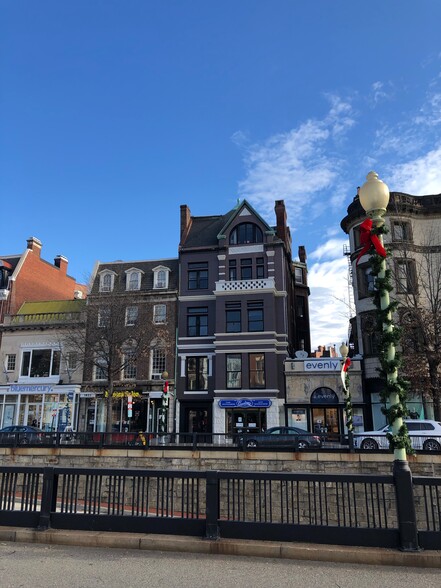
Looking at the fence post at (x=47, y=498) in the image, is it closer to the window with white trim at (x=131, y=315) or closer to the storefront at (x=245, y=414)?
the storefront at (x=245, y=414)

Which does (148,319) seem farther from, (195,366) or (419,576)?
(419,576)

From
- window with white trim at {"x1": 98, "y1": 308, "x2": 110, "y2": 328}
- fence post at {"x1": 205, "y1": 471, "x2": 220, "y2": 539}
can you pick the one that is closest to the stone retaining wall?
fence post at {"x1": 205, "y1": 471, "x2": 220, "y2": 539}

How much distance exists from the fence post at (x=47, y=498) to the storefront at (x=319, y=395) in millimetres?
25594

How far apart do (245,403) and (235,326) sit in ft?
18.3

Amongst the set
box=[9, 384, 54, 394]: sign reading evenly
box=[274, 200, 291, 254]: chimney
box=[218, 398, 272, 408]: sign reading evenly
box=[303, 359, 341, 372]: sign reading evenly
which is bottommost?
box=[218, 398, 272, 408]: sign reading evenly

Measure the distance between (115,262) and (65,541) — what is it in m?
33.9

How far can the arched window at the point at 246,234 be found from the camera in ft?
118

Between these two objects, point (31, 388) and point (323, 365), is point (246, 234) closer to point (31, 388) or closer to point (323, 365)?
point (323, 365)

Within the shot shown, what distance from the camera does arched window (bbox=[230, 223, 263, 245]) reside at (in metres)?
36.0

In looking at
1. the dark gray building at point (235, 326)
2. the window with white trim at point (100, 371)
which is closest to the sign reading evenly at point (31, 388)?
the window with white trim at point (100, 371)

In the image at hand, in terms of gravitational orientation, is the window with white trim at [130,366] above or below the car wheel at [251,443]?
above

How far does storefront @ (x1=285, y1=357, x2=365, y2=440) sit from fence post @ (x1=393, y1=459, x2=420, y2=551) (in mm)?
25314

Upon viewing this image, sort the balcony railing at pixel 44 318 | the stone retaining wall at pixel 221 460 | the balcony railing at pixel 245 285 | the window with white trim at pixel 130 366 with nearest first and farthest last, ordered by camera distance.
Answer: the stone retaining wall at pixel 221 460
the balcony railing at pixel 245 285
the window with white trim at pixel 130 366
the balcony railing at pixel 44 318

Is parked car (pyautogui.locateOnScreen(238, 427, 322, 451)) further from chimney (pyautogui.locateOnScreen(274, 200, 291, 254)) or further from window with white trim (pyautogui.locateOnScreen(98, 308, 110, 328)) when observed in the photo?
chimney (pyautogui.locateOnScreen(274, 200, 291, 254))
